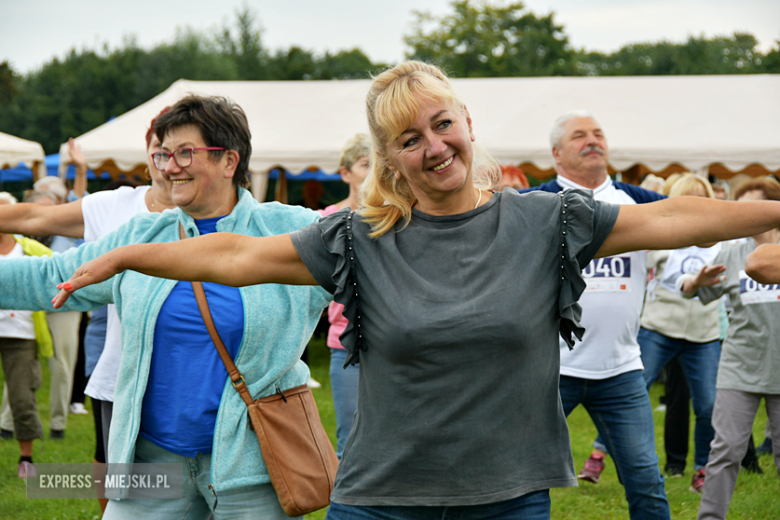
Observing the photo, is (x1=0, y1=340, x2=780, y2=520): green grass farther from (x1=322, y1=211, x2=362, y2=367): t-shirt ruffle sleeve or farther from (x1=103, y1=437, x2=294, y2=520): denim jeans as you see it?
(x1=322, y1=211, x2=362, y2=367): t-shirt ruffle sleeve

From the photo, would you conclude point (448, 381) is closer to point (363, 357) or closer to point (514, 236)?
point (363, 357)

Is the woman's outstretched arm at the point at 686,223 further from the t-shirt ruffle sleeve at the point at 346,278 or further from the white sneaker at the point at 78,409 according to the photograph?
the white sneaker at the point at 78,409

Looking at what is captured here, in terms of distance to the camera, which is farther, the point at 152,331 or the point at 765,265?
the point at 152,331

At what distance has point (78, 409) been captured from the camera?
8.68 meters

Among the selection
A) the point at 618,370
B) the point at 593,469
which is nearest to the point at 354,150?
the point at 618,370

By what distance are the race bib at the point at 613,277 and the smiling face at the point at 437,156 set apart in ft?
7.01

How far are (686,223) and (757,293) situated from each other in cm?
310

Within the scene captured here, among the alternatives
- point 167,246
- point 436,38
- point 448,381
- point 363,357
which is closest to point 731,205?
point 448,381

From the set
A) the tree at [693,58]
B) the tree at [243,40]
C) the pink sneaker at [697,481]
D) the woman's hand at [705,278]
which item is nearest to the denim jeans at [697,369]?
the pink sneaker at [697,481]

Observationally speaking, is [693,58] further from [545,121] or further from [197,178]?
[197,178]

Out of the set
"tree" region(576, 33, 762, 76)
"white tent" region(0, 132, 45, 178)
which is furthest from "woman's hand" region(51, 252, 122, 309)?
"tree" region(576, 33, 762, 76)

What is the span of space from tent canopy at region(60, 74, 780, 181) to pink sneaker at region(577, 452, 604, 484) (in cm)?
607

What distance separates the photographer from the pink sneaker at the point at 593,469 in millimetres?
6055

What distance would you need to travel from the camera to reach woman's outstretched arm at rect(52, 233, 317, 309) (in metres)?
2.09
